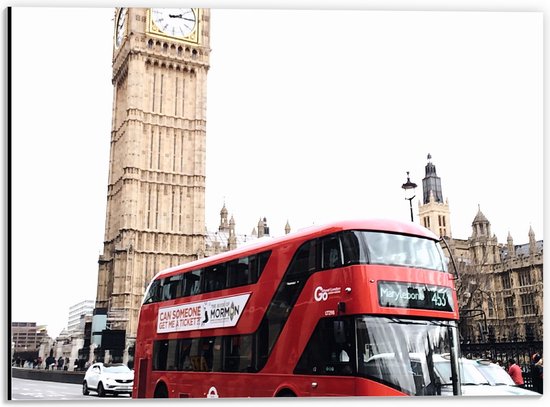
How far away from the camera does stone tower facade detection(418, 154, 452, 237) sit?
42.2 ft

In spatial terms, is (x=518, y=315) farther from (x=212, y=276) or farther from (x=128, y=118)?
(x=128, y=118)

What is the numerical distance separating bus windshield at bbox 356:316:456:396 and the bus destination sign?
0.20m

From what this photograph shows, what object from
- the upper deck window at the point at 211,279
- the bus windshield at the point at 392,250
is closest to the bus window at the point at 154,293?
the upper deck window at the point at 211,279

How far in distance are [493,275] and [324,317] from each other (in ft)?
43.5

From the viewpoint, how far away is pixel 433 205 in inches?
635

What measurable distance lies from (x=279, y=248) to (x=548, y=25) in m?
6.16

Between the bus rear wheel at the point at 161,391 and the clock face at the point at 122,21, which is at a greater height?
the clock face at the point at 122,21

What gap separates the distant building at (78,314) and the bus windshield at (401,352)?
22.5 feet

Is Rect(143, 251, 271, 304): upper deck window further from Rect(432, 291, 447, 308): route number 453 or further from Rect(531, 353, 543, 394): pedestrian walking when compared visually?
Rect(531, 353, 543, 394): pedestrian walking

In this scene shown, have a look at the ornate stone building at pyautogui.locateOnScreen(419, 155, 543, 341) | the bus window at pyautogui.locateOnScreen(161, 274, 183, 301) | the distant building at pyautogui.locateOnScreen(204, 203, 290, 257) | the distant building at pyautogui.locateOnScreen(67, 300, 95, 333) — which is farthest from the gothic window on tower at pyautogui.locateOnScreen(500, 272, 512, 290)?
the distant building at pyautogui.locateOnScreen(204, 203, 290, 257)

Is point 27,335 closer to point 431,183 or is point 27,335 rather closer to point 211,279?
point 211,279

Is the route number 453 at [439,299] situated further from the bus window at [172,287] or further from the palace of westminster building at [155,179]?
the palace of westminster building at [155,179]

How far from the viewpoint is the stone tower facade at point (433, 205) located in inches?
506

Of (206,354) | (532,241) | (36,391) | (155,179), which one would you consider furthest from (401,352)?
(155,179)
